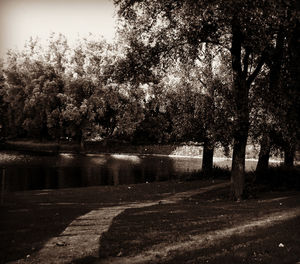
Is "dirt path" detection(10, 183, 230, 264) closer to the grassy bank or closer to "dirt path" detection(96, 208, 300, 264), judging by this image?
the grassy bank

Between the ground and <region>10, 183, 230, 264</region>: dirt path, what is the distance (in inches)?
1.2

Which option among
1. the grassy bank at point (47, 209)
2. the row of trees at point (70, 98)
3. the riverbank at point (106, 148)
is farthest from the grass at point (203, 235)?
the riverbank at point (106, 148)

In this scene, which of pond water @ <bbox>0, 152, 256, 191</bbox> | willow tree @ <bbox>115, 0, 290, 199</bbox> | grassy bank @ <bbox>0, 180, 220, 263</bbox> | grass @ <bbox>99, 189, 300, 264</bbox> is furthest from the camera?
pond water @ <bbox>0, 152, 256, 191</bbox>

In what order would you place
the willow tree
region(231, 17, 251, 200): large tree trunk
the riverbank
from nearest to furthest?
the willow tree → region(231, 17, 251, 200): large tree trunk → the riverbank

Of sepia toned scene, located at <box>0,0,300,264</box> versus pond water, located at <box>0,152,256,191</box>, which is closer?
sepia toned scene, located at <box>0,0,300,264</box>

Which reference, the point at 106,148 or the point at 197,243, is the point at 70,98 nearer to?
the point at 106,148

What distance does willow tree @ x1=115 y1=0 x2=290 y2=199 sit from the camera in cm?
1354

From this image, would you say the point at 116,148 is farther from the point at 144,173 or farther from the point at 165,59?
the point at 165,59

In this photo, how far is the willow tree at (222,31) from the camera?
13.5 metres

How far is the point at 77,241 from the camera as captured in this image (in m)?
9.18

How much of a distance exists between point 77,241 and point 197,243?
9.67 feet

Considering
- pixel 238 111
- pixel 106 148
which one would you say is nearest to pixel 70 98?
pixel 106 148

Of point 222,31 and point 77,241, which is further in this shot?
point 222,31

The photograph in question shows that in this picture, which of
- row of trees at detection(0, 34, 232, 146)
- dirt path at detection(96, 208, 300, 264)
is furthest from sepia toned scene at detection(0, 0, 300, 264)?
row of trees at detection(0, 34, 232, 146)
